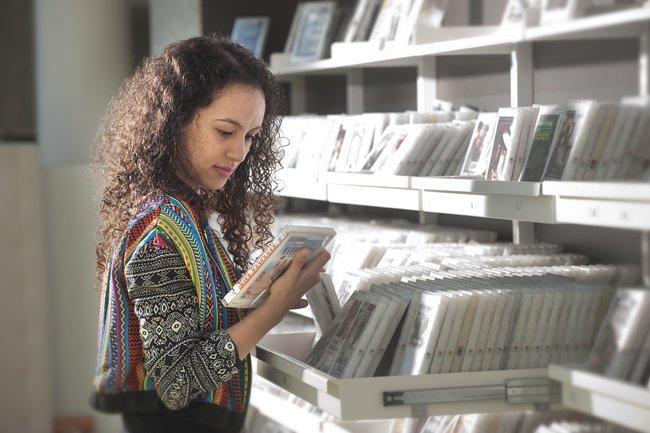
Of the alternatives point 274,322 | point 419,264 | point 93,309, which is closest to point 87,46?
point 93,309

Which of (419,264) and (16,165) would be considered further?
(16,165)

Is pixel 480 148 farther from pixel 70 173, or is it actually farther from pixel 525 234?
pixel 70 173

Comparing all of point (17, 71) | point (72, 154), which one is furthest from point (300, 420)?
point (17, 71)

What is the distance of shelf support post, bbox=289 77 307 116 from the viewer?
5.19m

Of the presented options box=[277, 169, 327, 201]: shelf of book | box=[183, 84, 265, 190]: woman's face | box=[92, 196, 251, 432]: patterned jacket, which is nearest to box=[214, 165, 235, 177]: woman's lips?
box=[183, 84, 265, 190]: woman's face

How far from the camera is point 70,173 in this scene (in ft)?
21.9

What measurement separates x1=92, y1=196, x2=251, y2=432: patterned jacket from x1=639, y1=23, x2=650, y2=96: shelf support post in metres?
1.05

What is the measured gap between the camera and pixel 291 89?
5258mm

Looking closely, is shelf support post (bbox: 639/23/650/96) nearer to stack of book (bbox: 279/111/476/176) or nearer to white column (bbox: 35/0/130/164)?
stack of book (bbox: 279/111/476/176)

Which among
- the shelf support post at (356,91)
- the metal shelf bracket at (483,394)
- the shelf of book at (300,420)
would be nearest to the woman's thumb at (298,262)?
the metal shelf bracket at (483,394)

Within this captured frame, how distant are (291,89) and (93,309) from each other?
91.6 inches

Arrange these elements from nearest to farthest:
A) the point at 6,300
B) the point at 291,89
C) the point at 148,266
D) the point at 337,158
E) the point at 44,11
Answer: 1. the point at 148,266
2. the point at 337,158
3. the point at 291,89
4. the point at 6,300
5. the point at 44,11

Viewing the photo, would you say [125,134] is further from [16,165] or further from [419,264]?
[16,165]

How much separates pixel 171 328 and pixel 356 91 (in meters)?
2.58
